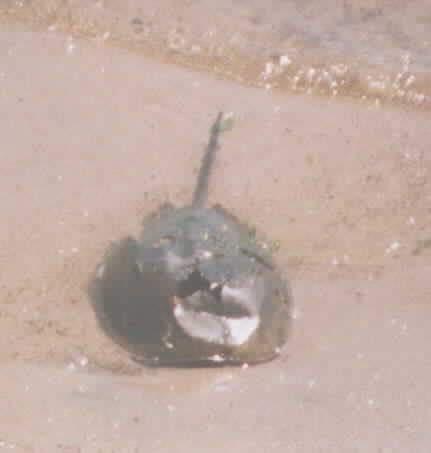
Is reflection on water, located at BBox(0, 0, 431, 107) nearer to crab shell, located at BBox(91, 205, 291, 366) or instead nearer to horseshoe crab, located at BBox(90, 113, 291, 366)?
horseshoe crab, located at BBox(90, 113, 291, 366)

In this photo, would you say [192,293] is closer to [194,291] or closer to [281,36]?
[194,291]

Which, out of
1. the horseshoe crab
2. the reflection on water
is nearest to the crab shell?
the horseshoe crab

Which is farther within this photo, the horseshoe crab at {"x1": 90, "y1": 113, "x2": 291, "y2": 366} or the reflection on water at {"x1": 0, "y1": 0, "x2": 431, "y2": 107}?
the reflection on water at {"x1": 0, "y1": 0, "x2": 431, "y2": 107}

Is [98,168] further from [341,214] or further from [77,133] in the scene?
[341,214]

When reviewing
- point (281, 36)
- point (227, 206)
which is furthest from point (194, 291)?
point (281, 36)

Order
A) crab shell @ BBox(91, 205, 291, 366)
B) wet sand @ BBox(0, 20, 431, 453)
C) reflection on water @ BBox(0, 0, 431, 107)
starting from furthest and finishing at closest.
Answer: reflection on water @ BBox(0, 0, 431, 107) < wet sand @ BBox(0, 20, 431, 453) < crab shell @ BBox(91, 205, 291, 366)

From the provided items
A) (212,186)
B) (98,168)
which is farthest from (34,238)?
(212,186)

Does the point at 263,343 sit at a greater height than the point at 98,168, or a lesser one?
lesser
